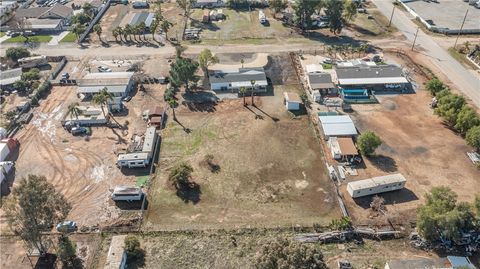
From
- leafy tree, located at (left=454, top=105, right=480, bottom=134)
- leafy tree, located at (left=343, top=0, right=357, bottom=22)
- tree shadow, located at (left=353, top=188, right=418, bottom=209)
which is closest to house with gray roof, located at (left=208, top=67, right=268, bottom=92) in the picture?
tree shadow, located at (left=353, top=188, right=418, bottom=209)

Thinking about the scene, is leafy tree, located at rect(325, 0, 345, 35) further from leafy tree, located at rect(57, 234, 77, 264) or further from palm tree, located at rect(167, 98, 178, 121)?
leafy tree, located at rect(57, 234, 77, 264)

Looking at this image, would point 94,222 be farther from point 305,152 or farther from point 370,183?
point 370,183

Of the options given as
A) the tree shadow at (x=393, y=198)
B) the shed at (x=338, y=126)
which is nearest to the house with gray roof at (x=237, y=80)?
the shed at (x=338, y=126)

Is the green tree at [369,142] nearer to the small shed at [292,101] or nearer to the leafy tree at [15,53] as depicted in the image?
the small shed at [292,101]

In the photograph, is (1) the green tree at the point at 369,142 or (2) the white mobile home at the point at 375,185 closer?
(2) the white mobile home at the point at 375,185

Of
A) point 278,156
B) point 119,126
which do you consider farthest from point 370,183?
point 119,126
